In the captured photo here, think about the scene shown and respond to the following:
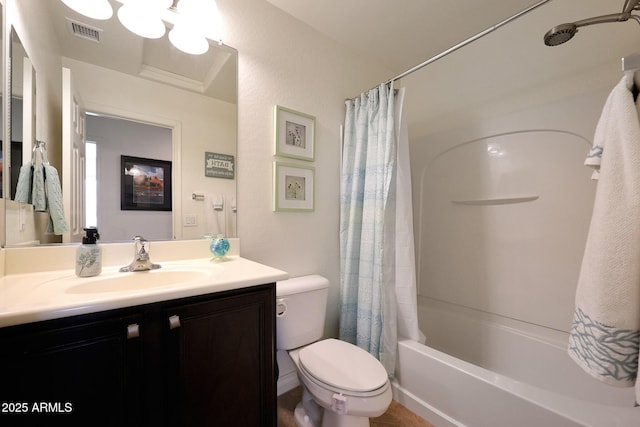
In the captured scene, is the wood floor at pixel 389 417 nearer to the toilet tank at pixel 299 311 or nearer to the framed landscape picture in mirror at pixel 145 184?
the toilet tank at pixel 299 311

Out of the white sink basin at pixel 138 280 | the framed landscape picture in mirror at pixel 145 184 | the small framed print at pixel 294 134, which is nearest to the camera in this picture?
the white sink basin at pixel 138 280

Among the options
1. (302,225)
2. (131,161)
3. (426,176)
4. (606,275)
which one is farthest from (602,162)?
(131,161)

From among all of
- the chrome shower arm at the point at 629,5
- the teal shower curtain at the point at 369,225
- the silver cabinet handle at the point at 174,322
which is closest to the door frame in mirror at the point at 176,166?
the silver cabinet handle at the point at 174,322

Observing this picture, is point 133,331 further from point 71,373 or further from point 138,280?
point 138,280

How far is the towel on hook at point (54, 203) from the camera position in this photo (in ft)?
3.06

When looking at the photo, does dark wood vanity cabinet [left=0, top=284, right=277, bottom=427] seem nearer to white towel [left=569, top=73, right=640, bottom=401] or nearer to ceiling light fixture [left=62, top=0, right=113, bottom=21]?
white towel [left=569, top=73, right=640, bottom=401]

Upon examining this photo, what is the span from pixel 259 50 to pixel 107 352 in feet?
4.99

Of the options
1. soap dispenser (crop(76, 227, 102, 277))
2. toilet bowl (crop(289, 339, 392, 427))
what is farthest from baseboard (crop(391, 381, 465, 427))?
soap dispenser (crop(76, 227, 102, 277))

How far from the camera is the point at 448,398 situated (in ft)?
3.95

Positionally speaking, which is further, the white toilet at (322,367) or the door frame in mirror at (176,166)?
the door frame in mirror at (176,166)

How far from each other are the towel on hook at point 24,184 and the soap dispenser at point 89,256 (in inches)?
9.9

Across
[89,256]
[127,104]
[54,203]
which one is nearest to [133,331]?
[89,256]

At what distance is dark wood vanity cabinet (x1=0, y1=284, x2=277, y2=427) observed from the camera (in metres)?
0.55

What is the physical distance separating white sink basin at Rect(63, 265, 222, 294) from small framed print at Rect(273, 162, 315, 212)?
563mm
